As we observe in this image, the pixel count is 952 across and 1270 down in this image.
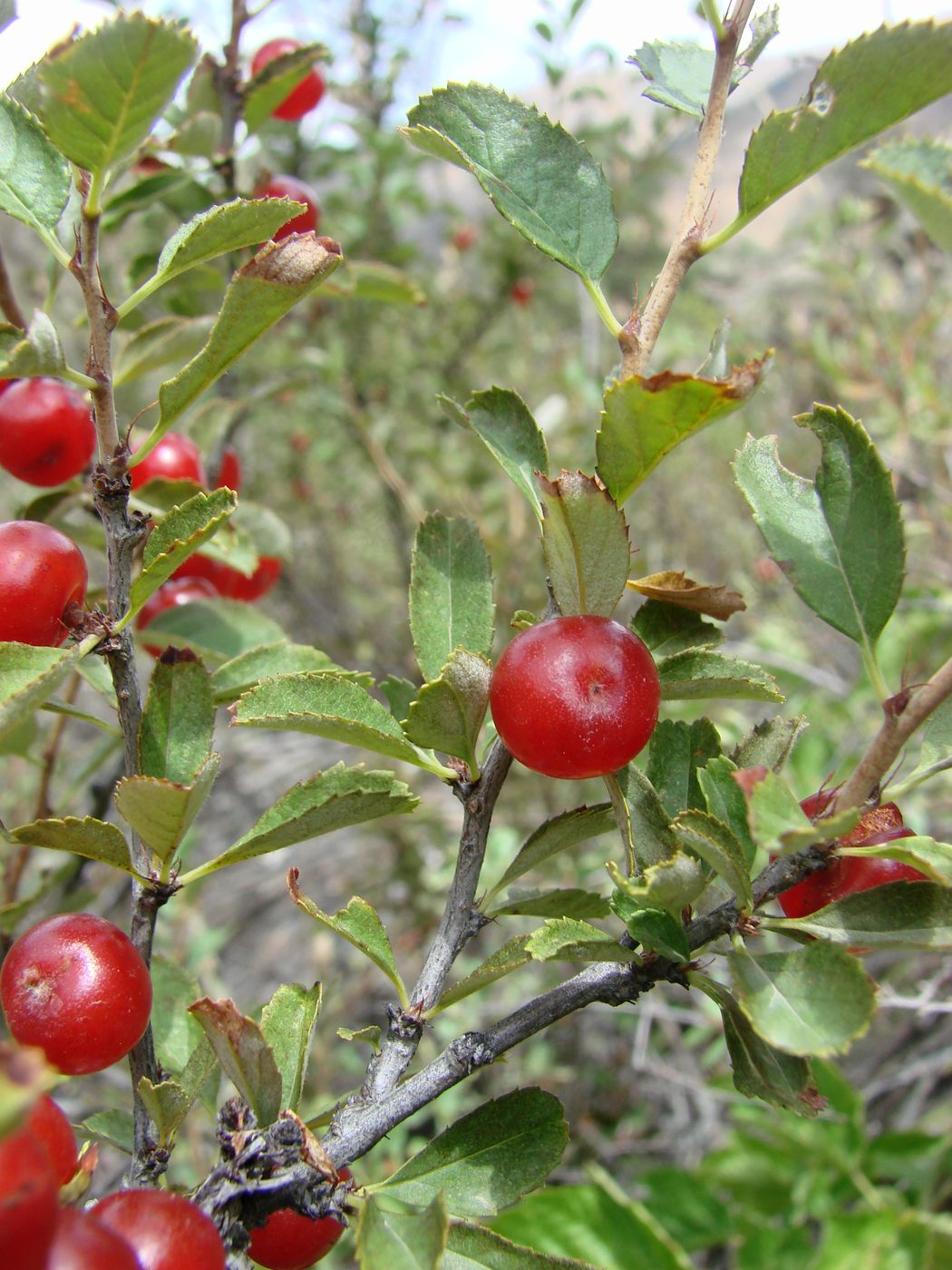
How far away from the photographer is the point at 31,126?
0.69 metres

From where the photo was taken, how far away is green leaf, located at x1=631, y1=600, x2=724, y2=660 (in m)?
0.75

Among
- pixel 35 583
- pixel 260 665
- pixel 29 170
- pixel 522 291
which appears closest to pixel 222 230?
pixel 29 170

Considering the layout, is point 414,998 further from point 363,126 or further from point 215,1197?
point 363,126

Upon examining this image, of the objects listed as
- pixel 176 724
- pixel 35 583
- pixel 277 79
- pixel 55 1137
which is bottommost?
pixel 55 1137

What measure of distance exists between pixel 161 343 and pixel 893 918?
0.88m

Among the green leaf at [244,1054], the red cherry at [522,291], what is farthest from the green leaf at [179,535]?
the red cherry at [522,291]

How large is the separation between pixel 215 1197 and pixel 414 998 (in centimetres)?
18

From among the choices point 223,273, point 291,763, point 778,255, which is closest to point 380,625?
point 291,763

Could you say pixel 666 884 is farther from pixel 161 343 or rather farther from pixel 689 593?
pixel 161 343

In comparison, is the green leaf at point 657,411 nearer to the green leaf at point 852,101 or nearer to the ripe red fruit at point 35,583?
the green leaf at point 852,101

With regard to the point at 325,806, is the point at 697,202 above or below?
above

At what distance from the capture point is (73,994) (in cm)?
63

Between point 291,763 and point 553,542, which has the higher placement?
point 553,542

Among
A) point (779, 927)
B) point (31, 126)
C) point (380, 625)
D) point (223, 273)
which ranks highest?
point (31, 126)
